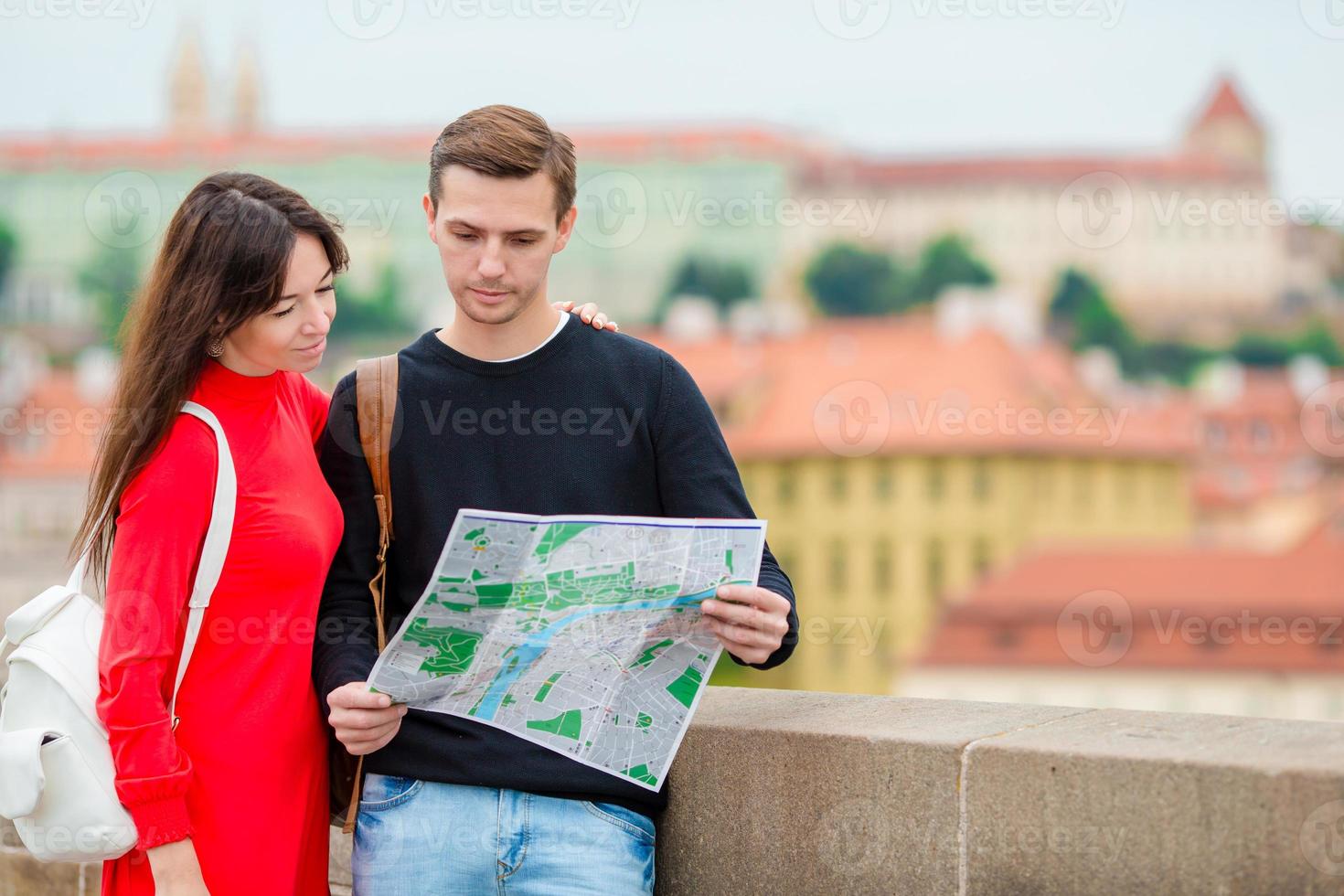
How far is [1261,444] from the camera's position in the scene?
56.0 metres

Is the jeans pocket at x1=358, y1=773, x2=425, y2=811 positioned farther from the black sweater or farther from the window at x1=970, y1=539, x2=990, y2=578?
the window at x1=970, y1=539, x2=990, y2=578

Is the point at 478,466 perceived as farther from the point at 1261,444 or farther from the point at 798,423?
the point at 1261,444

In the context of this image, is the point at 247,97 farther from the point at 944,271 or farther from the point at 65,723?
the point at 65,723

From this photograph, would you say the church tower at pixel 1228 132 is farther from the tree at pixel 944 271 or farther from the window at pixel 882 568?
the window at pixel 882 568

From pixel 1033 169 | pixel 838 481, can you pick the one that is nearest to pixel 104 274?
pixel 838 481

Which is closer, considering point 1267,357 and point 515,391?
point 515,391

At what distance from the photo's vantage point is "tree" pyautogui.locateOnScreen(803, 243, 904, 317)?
201 feet

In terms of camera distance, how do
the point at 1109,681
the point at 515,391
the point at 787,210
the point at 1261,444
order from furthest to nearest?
the point at 787,210
the point at 1261,444
the point at 1109,681
the point at 515,391

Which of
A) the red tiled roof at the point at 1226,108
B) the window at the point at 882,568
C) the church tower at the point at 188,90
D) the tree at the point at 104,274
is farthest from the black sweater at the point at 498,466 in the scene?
the red tiled roof at the point at 1226,108

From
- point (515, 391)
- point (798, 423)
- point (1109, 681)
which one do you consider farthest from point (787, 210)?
point (515, 391)

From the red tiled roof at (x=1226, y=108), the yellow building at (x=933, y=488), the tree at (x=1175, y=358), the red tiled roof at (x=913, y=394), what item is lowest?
the yellow building at (x=933, y=488)

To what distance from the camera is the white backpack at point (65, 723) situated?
1672 millimetres

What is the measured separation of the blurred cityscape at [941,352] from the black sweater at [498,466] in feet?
130

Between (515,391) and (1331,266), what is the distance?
66.8 m
